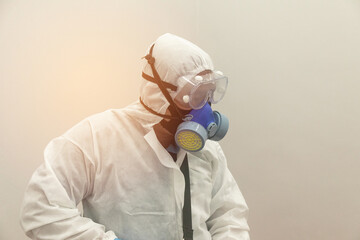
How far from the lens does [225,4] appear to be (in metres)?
1.76

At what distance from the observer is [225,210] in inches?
51.6

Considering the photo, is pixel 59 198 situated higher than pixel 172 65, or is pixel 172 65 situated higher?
pixel 172 65

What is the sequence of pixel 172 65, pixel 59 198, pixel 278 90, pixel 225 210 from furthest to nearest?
pixel 278 90, pixel 225 210, pixel 172 65, pixel 59 198

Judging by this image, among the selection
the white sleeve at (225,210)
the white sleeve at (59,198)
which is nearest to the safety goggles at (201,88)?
the white sleeve at (225,210)

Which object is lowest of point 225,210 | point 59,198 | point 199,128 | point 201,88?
point 225,210

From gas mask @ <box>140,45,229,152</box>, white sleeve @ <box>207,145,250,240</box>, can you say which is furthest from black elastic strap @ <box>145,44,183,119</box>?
white sleeve @ <box>207,145,250,240</box>

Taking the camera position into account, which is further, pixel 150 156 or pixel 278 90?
pixel 278 90

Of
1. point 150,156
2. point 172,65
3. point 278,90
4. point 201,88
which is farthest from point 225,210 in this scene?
point 278,90

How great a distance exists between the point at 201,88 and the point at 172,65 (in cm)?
13

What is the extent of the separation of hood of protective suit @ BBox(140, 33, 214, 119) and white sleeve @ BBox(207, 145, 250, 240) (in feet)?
1.21

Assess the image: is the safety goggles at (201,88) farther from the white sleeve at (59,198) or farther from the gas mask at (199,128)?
the white sleeve at (59,198)

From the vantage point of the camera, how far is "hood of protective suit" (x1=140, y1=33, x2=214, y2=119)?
3.67 feet

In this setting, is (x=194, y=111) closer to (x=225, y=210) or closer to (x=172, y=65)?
(x=172, y=65)

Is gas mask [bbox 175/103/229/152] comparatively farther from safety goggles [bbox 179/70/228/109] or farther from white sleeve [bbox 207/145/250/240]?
white sleeve [bbox 207/145/250/240]
